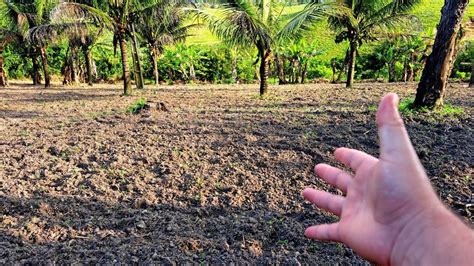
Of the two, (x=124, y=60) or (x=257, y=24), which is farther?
(x=124, y=60)

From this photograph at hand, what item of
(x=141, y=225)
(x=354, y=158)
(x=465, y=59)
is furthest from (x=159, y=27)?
(x=354, y=158)

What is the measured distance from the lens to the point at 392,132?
1.33 m

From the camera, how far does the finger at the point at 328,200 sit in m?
1.72

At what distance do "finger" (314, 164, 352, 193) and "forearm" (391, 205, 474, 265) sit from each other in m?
0.44

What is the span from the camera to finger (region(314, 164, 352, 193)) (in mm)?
1730

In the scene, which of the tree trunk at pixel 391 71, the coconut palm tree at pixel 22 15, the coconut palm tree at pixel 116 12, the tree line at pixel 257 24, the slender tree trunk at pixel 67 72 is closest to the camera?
the tree line at pixel 257 24

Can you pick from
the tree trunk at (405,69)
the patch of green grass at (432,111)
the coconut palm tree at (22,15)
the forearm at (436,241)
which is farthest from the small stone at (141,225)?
the tree trunk at (405,69)

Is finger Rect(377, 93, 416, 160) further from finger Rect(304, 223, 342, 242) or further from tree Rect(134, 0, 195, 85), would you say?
tree Rect(134, 0, 195, 85)

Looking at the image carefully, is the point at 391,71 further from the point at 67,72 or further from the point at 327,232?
the point at 327,232

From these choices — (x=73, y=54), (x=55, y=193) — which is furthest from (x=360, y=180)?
(x=73, y=54)

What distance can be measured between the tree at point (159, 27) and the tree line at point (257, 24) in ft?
0.14

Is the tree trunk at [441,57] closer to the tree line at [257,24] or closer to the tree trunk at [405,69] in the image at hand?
the tree line at [257,24]

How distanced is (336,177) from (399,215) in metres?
0.50

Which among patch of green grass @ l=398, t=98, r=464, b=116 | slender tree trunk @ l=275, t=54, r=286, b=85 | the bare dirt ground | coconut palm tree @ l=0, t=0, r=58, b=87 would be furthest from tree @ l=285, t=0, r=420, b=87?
coconut palm tree @ l=0, t=0, r=58, b=87
